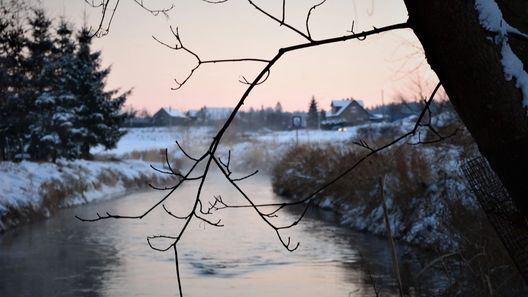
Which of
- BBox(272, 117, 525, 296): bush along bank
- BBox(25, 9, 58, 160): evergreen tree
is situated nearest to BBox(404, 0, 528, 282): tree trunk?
BBox(272, 117, 525, 296): bush along bank

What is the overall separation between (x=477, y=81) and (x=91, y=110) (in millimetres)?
32933

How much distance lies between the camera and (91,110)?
108ft

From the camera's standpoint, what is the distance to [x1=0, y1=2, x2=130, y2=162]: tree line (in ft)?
83.1

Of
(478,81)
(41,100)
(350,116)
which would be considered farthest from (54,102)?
(350,116)

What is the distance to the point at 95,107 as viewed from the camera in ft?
108

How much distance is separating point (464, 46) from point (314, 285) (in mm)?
7488

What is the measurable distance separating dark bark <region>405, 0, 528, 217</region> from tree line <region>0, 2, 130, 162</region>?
74.0 ft

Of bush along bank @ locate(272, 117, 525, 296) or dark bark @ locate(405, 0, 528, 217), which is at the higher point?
dark bark @ locate(405, 0, 528, 217)

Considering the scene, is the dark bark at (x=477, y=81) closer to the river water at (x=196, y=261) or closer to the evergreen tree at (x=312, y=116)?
the river water at (x=196, y=261)

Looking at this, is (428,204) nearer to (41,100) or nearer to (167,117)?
(41,100)

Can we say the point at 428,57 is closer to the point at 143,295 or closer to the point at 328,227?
the point at 143,295

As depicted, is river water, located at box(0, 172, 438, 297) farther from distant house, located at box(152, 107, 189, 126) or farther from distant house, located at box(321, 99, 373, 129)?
distant house, located at box(152, 107, 189, 126)

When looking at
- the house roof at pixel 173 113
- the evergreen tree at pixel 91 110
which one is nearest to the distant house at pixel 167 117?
the house roof at pixel 173 113

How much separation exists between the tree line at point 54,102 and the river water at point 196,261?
1132 cm
